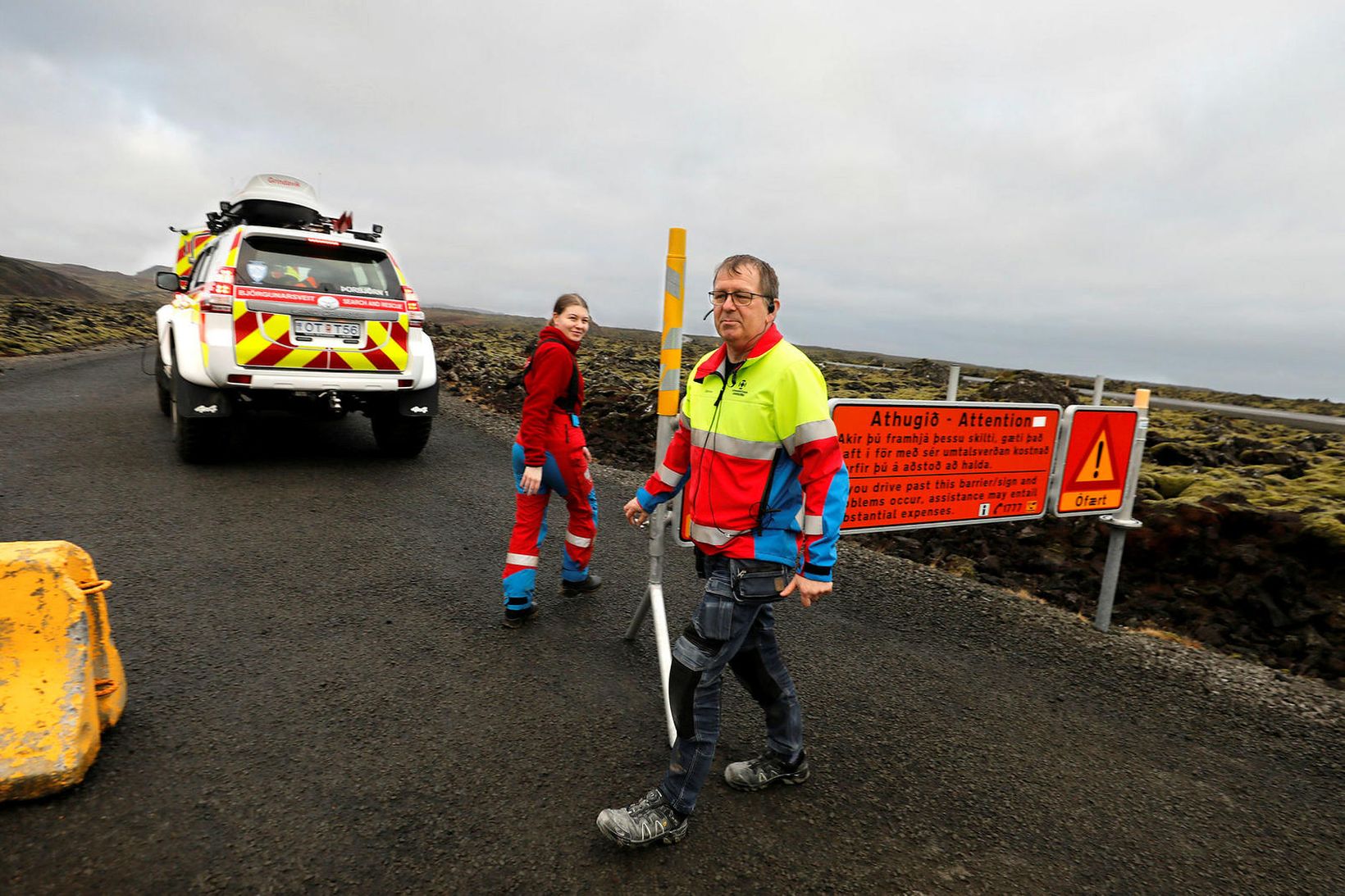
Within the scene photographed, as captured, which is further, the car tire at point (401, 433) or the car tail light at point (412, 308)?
the car tire at point (401, 433)

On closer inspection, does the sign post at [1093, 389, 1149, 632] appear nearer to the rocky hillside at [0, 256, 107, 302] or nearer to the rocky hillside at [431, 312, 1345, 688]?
the rocky hillside at [431, 312, 1345, 688]

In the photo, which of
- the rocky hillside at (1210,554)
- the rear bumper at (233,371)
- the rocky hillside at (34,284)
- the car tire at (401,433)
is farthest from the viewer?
the rocky hillside at (34,284)

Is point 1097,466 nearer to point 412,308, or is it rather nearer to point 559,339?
point 559,339

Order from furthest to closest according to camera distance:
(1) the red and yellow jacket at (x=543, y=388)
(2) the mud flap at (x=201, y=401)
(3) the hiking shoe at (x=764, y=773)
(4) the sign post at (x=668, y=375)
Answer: (2) the mud flap at (x=201, y=401) → (1) the red and yellow jacket at (x=543, y=388) → (4) the sign post at (x=668, y=375) → (3) the hiking shoe at (x=764, y=773)

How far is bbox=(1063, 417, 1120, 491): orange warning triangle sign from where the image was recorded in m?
4.56

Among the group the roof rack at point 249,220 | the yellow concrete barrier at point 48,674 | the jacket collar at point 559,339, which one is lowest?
the yellow concrete barrier at point 48,674

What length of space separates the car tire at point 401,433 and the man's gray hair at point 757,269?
5.78m

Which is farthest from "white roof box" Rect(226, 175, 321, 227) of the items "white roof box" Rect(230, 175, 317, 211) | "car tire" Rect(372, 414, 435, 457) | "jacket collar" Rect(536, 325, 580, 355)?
"jacket collar" Rect(536, 325, 580, 355)

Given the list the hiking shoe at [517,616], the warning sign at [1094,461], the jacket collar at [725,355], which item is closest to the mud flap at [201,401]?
the hiking shoe at [517,616]

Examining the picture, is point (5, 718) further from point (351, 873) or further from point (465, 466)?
point (465, 466)

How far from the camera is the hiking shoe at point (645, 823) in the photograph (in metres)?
2.27

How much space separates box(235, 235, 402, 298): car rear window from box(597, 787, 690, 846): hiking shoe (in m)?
5.66

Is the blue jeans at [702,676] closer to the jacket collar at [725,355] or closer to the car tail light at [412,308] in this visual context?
the jacket collar at [725,355]

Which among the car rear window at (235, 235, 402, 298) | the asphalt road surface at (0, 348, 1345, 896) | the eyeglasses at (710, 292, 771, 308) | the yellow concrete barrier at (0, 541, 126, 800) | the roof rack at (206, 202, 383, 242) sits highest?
the roof rack at (206, 202, 383, 242)
